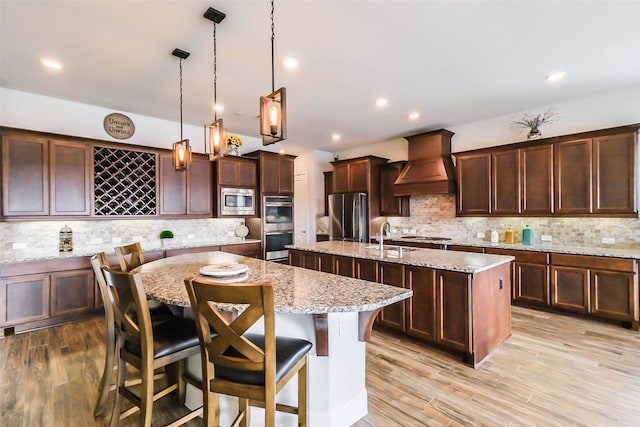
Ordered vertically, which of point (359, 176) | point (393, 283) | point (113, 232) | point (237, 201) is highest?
point (359, 176)

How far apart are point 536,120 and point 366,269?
3.42m

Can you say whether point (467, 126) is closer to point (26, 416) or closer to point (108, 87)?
point (108, 87)

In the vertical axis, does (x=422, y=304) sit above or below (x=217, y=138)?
below

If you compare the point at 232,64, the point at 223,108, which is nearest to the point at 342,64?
the point at 232,64

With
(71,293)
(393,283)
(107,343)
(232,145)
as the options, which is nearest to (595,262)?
(393,283)

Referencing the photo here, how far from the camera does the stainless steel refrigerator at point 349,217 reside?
5949 millimetres

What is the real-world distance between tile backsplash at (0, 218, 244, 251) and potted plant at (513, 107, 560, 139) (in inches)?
199

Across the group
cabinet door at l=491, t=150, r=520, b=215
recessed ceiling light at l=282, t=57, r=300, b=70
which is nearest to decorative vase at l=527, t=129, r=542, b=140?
cabinet door at l=491, t=150, r=520, b=215

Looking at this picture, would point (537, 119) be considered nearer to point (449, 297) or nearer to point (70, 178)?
point (449, 297)

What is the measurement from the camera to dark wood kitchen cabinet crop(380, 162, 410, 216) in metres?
5.95

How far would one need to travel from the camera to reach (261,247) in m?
5.44

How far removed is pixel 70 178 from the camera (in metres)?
3.86

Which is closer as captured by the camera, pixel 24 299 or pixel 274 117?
pixel 274 117

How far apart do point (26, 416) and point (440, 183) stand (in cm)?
541
